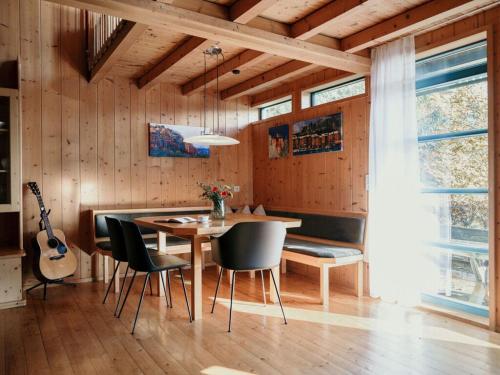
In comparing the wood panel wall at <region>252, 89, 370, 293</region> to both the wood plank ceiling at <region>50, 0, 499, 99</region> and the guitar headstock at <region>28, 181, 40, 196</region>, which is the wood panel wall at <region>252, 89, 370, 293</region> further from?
the guitar headstock at <region>28, 181, 40, 196</region>

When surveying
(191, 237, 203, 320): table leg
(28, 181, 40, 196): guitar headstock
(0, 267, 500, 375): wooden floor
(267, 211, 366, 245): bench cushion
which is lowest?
(0, 267, 500, 375): wooden floor

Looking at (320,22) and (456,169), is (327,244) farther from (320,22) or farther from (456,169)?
(320,22)

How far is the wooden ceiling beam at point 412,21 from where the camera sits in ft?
9.65

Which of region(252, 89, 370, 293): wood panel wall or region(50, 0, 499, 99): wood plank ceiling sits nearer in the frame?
region(50, 0, 499, 99): wood plank ceiling

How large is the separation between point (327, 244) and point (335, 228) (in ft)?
0.64

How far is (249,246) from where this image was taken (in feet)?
10.1

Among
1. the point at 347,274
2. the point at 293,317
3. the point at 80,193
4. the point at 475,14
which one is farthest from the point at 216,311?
the point at 475,14

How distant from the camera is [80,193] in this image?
15.4ft

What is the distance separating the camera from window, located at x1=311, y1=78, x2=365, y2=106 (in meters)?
4.38

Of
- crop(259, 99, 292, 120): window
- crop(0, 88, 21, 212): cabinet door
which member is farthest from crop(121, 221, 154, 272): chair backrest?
crop(259, 99, 292, 120): window

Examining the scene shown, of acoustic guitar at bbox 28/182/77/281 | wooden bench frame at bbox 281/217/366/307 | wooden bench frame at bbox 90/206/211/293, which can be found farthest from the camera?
wooden bench frame at bbox 90/206/211/293

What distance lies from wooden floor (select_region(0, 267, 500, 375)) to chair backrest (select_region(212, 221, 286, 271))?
1.66 ft

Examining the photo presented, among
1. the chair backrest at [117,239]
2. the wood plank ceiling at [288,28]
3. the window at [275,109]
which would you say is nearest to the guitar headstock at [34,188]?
the chair backrest at [117,239]

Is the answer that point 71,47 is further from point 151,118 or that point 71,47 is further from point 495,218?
point 495,218
